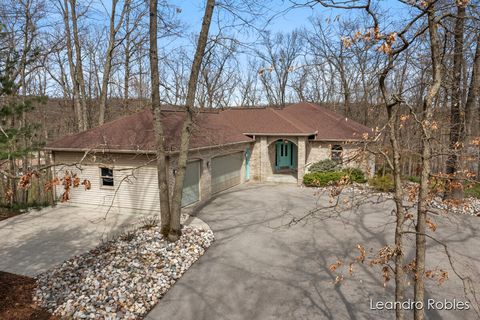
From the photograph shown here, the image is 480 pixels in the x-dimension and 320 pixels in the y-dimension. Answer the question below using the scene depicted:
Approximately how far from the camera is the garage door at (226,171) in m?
16.4

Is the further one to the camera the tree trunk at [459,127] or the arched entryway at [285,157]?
the arched entryway at [285,157]

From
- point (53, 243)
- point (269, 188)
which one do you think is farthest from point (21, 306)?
point (269, 188)

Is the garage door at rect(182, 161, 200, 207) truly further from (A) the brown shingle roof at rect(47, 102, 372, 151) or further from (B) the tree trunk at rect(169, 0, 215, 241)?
(B) the tree trunk at rect(169, 0, 215, 241)

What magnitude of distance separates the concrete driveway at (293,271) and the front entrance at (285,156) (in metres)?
9.36

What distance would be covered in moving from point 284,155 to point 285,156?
0.10 m

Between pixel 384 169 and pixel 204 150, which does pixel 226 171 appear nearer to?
pixel 204 150

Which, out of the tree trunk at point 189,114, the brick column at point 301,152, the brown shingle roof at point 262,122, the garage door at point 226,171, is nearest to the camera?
the tree trunk at point 189,114

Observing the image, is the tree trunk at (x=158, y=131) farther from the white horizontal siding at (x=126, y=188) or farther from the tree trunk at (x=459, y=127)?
Answer: the tree trunk at (x=459, y=127)

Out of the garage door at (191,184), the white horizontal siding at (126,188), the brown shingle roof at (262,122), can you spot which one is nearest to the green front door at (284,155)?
the brown shingle roof at (262,122)

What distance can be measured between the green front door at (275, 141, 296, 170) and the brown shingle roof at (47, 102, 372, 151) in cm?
195

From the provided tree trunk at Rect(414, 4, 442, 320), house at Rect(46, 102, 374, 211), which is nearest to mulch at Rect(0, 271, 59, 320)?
house at Rect(46, 102, 374, 211)

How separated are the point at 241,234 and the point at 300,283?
11.6 feet

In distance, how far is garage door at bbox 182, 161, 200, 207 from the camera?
1355 centimetres

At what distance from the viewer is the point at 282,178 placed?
2033 cm
